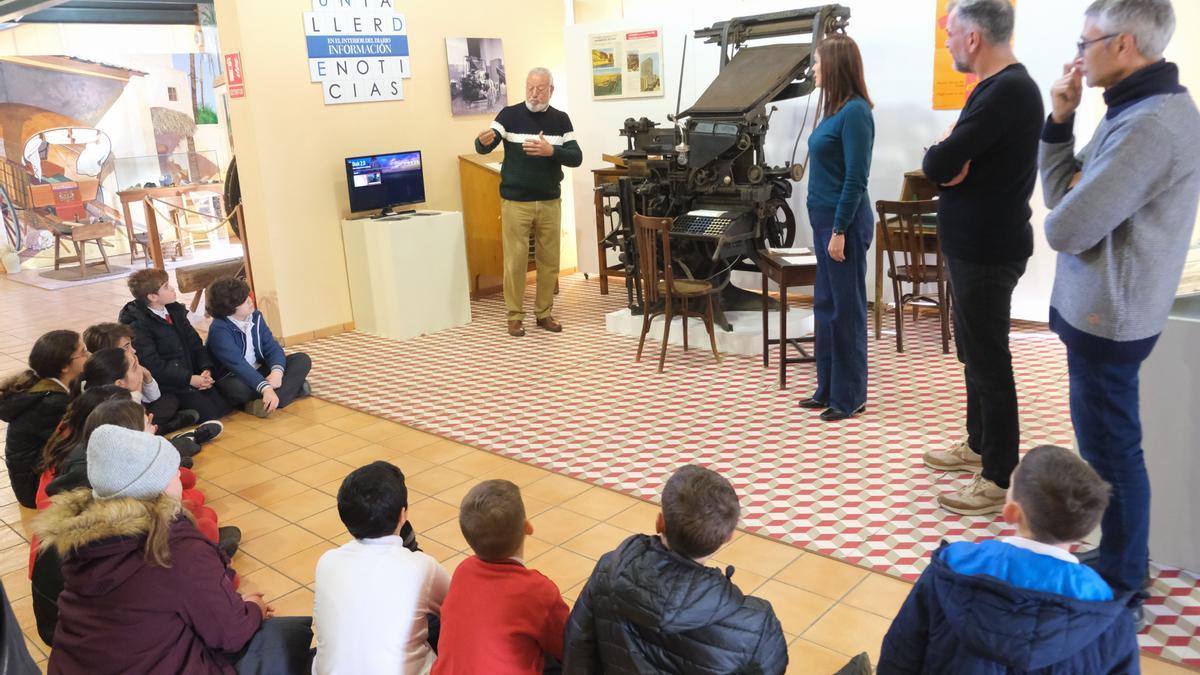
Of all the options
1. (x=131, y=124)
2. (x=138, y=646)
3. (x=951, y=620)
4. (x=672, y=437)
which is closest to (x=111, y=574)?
(x=138, y=646)

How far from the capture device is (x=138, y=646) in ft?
7.29

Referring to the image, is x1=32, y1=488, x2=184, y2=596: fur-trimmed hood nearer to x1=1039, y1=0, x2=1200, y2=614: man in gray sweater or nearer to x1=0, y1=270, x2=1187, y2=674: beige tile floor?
x1=0, y1=270, x2=1187, y2=674: beige tile floor

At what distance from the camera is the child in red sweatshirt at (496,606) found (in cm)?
211

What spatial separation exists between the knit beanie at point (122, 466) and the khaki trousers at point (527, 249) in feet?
15.7

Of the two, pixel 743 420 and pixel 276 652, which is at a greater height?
pixel 276 652

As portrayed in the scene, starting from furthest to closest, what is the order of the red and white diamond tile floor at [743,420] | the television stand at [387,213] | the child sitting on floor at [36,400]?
the television stand at [387,213]
the child sitting on floor at [36,400]
the red and white diamond tile floor at [743,420]

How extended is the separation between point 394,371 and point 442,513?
2468mm

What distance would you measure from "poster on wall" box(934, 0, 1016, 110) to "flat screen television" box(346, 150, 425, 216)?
396cm

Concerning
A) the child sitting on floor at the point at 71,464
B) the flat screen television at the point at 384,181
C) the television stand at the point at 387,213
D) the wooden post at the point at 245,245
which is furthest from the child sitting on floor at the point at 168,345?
the television stand at the point at 387,213

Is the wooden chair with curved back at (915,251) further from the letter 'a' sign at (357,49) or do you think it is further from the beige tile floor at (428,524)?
the letter 'a' sign at (357,49)

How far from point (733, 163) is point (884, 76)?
4.55 feet

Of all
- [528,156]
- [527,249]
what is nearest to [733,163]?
[528,156]

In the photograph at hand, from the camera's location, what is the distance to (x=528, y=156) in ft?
22.9

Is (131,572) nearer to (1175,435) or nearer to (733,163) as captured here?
(1175,435)
